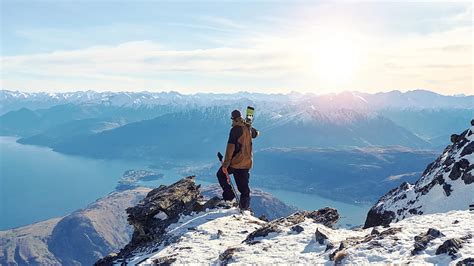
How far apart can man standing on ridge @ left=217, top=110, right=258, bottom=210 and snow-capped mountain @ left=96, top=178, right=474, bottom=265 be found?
1.14 metres

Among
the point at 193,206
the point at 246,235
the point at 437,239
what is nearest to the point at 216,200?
the point at 193,206

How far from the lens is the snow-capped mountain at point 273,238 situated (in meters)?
11.3

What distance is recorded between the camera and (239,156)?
19.9m

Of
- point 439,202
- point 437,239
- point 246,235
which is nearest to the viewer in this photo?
point 437,239

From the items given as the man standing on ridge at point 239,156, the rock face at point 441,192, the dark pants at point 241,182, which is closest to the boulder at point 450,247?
the rock face at point 441,192

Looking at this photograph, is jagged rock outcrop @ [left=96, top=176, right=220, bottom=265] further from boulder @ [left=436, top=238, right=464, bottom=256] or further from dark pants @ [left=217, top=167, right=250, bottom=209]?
boulder @ [left=436, top=238, right=464, bottom=256]

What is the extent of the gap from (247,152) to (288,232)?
229 inches

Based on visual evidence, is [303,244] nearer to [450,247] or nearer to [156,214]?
[450,247]

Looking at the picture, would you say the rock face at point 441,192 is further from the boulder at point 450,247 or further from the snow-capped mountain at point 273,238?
the boulder at point 450,247

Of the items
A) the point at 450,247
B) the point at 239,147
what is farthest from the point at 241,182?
the point at 450,247

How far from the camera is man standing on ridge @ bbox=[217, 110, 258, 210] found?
19.4m

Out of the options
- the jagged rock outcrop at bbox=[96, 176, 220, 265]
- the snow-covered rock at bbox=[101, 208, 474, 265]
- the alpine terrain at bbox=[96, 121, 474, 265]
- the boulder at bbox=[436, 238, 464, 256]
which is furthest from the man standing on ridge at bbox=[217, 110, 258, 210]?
the boulder at bbox=[436, 238, 464, 256]

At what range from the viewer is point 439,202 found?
1970 centimetres

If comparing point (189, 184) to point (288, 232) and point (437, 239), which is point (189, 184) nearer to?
point (288, 232)
